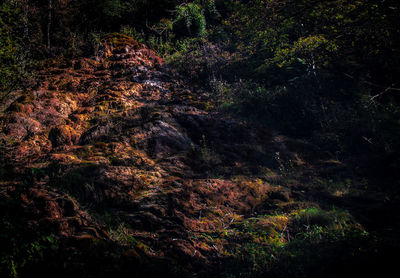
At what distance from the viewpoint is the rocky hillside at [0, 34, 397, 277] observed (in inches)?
97.1

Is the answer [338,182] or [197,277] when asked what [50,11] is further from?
[338,182]

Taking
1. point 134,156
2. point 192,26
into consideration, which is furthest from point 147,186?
point 192,26

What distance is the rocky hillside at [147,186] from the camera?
247 centimetres

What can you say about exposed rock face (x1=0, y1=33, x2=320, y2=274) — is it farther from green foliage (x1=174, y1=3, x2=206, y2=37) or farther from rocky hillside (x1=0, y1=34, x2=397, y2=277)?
green foliage (x1=174, y1=3, x2=206, y2=37)

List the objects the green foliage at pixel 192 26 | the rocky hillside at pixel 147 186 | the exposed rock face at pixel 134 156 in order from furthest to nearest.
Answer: the green foliage at pixel 192 26 → the exposed rock face at pixel 134 156 → the rocky hillside at pixel 147 186

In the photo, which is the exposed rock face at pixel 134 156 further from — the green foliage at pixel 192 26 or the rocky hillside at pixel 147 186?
the green foliage at pixel 192 26

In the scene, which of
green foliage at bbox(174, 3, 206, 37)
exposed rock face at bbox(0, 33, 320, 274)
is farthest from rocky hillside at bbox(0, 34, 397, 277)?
green foliage at bbox(174, 3, 206, 37)

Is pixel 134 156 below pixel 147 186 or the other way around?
the other way around

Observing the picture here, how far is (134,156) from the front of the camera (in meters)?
5.08

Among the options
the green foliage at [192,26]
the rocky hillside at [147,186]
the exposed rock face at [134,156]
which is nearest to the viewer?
the rocky hillside at [147,186]

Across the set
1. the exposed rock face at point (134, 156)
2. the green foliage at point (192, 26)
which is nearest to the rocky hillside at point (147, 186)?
the exposed rock face at point (134, 156)

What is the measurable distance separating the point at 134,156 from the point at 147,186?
1044mm

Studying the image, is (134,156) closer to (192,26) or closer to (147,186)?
(147,186)

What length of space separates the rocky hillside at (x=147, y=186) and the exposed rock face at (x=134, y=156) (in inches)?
1.1
